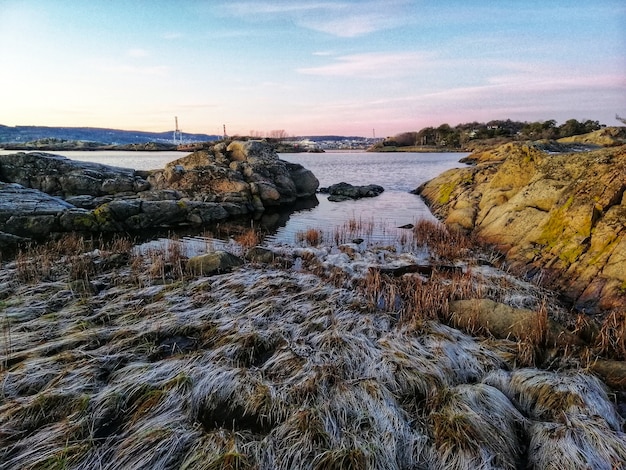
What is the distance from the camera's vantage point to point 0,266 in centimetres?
1025

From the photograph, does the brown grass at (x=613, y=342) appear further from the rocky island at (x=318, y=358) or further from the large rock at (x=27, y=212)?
the large rock at (x=27, y=212)

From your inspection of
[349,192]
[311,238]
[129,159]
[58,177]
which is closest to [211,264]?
[311,238]

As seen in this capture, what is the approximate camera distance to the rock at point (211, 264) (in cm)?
999

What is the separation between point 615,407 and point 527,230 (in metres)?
8.84

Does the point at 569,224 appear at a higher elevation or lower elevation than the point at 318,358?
higher

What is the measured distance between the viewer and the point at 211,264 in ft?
33.3

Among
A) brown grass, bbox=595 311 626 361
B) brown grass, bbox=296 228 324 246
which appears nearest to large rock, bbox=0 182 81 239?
brown grass, bbox=296 228 324 246

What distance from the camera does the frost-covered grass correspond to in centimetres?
372

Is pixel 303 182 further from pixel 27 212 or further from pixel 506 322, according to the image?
pixel 506 322

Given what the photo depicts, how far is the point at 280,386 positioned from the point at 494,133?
5457 inches

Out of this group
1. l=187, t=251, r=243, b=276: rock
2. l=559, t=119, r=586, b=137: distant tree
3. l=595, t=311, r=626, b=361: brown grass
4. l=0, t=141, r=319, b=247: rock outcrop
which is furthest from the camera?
l=559, t=119, r=586, b=137: distant tree

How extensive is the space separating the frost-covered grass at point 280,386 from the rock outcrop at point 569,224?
1.59m

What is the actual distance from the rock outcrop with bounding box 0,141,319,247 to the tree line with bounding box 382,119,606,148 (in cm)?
8558

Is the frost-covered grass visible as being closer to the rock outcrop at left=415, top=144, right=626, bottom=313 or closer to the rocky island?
the rocky island
